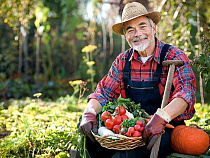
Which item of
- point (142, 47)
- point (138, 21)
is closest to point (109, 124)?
point (142, 47)

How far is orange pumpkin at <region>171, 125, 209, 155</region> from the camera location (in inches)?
91.4

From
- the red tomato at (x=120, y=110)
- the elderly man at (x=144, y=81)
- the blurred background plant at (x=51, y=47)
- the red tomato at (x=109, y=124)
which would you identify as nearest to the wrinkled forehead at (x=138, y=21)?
the elderly man at (x=144, y=81)

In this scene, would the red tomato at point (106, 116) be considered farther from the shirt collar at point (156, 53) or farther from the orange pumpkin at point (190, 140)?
the shirt collar at point (156, 53)

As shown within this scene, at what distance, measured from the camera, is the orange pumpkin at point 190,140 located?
2.32m

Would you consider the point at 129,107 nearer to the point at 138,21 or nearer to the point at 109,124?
the point at 109,124

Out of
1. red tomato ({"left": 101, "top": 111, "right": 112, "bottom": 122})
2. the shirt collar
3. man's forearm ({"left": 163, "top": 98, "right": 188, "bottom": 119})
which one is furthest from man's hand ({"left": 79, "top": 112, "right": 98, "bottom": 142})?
the shirt collar

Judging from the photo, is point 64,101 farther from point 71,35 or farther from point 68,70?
point 71,35

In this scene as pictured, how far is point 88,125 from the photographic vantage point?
236 cm

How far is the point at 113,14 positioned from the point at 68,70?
2.37 meters

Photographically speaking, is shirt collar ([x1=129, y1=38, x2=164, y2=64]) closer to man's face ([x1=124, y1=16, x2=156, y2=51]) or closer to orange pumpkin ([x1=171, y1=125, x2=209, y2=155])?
man's face ([x1=124, y1=16, x2=156, y2=51])

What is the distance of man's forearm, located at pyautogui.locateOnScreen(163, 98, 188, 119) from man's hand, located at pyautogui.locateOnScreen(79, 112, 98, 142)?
0.57 m

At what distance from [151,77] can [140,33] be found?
40 centimetres

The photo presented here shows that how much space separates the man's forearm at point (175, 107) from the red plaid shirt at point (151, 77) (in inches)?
1.3

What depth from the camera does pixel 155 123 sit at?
2104mm
